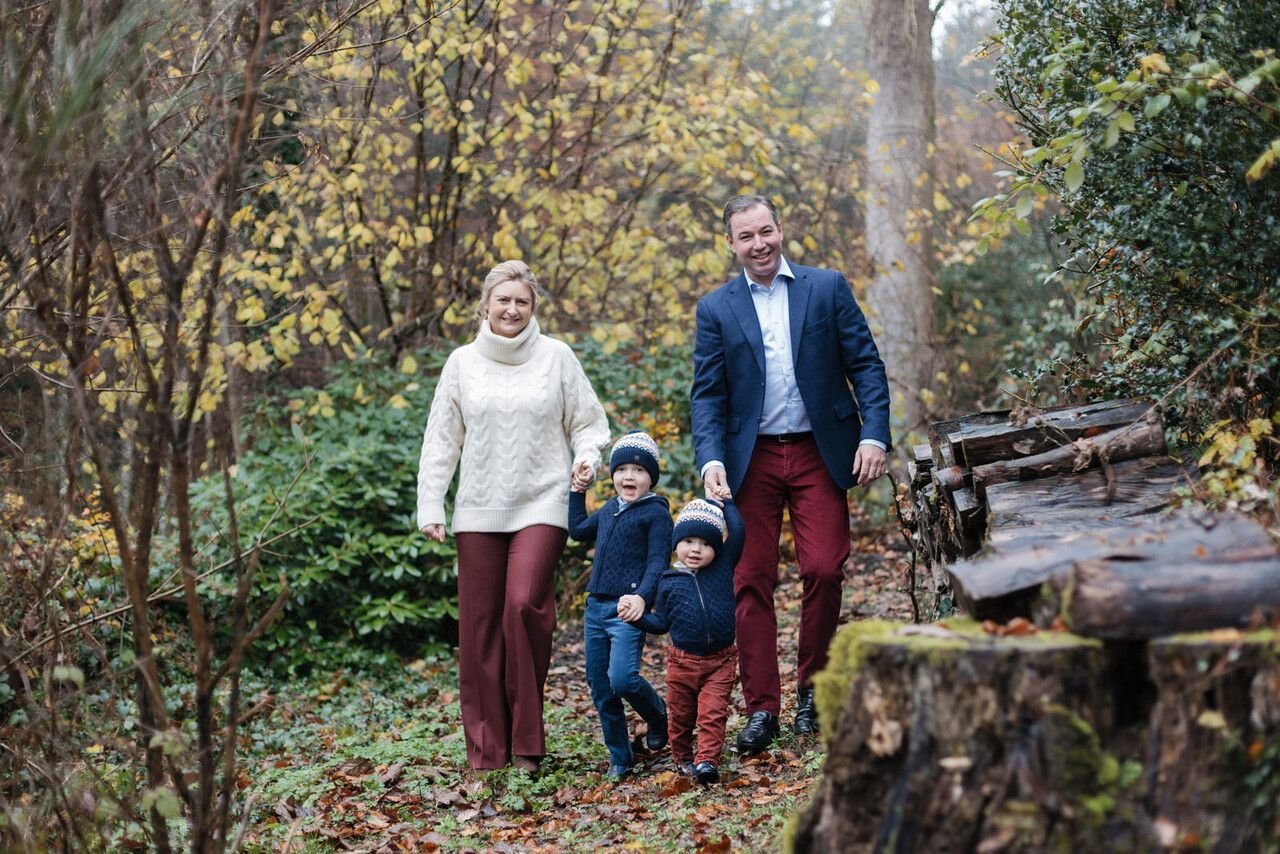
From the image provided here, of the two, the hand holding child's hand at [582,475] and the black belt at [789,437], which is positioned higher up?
the black belt at [789,437]

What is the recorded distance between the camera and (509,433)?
5.66 metres

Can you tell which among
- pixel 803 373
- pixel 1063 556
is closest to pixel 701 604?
pixel 803 373

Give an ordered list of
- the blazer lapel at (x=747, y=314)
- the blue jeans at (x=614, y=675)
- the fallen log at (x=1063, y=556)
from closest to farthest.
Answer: the fallen log at (x=1063, y=556) → the blue jeans at (x=614, y=675) → the blazer lapel at (x=747, y=314)

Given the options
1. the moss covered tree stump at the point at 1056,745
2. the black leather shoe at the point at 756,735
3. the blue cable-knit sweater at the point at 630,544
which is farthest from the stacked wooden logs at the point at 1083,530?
the blue cable-knit sweater at the point at 630,544

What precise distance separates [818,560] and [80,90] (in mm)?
3482

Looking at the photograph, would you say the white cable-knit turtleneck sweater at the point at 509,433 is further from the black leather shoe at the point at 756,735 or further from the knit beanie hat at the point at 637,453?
the black leather shoe at the point at 756,735

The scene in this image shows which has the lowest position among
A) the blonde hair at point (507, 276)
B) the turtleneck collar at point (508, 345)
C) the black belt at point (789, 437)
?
the black belt at point (789, 437)

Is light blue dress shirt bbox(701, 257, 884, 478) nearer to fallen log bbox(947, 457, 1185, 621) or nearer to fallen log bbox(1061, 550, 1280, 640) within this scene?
fallen log bbox(947, 457, 1185, 621)

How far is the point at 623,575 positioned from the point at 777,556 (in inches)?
27.6

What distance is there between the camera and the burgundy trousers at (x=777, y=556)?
5.51m

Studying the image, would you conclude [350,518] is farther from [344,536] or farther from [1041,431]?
[1041,431]

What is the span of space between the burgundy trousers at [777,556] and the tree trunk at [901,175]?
657 cm

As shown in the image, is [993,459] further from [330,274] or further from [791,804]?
[330,274]

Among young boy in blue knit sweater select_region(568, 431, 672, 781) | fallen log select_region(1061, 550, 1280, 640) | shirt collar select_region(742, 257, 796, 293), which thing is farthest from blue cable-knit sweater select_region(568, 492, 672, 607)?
fallen log select_region(1061, 550, 1280, 640)
